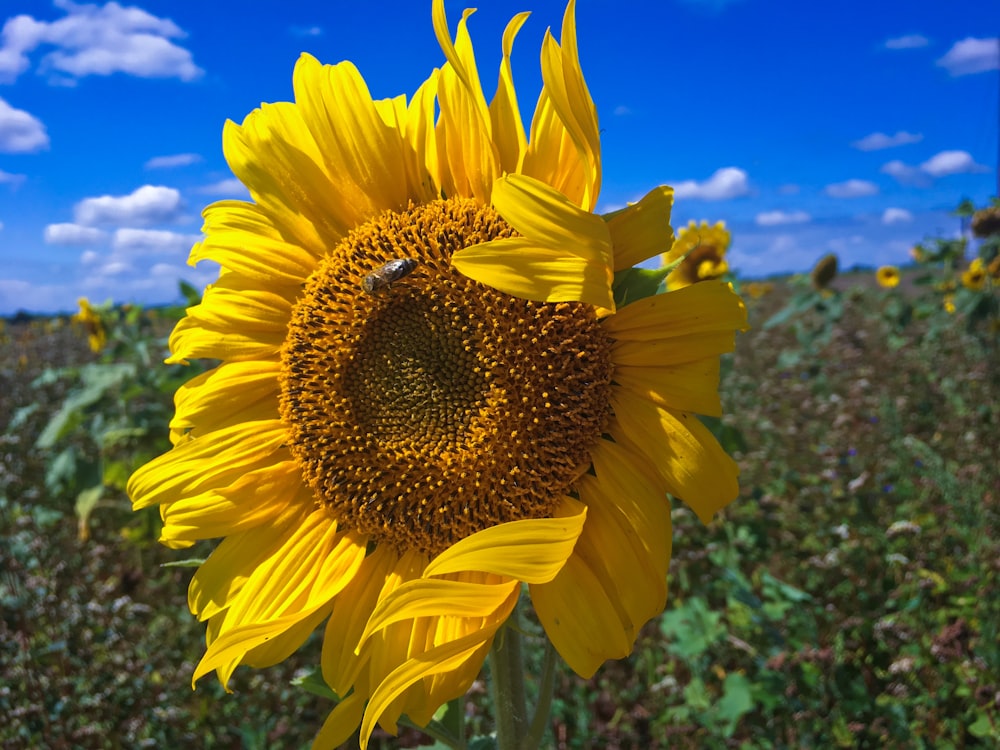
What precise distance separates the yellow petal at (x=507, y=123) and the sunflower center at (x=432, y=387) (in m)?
0.11

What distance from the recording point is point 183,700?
3756 millimetres

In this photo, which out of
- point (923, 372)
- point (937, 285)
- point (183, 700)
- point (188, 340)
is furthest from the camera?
point (923, 372)

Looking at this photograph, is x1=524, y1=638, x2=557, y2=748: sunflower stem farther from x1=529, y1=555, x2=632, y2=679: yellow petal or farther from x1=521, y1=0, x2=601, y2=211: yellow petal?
x1=521, y1=0, x2=601, y2=211: yellow petal

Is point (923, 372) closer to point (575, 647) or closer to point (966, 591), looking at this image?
point (966, 591)

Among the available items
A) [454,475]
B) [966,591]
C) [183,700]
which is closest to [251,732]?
[183,700]

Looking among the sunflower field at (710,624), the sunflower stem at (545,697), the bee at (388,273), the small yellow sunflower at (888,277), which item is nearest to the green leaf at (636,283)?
the bee at (388,273)

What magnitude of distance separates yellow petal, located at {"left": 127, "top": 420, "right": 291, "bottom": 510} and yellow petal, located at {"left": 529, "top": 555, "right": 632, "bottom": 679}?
69cm

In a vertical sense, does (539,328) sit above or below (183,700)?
above

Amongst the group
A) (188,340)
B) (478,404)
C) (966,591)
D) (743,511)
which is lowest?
(966,591)

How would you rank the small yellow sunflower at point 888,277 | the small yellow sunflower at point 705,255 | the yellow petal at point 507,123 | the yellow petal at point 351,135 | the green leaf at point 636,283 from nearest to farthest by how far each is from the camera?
the green leaf at point 636,283, the yellow petal at point 507,123, the yellow petal at point 351,135, the small yellow sunflower at point 705,255, the small yellow sunflower at point 888,277

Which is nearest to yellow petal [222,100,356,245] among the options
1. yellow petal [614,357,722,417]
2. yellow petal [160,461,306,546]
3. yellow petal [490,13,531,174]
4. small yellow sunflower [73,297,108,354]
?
yellow petal [490,13,531,174]

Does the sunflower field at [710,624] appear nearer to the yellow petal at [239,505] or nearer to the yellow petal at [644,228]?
the yellow petal at [239,505]

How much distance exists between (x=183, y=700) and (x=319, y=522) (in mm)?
2778

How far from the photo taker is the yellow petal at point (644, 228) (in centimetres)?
127
